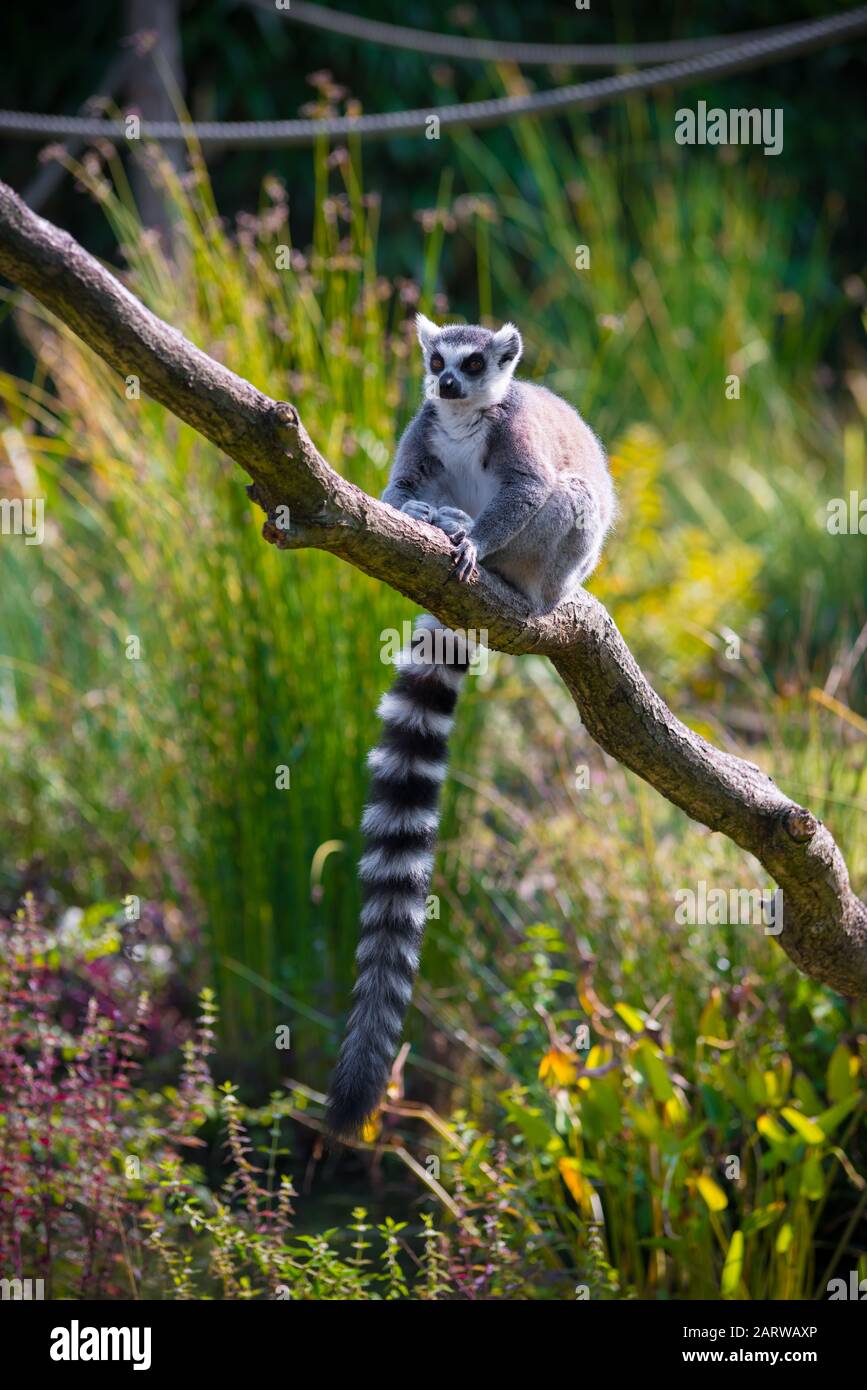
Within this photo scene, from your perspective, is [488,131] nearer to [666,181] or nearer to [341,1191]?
[666,181]

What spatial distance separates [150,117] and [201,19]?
2.39 meters

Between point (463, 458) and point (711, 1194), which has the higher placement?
point (463, 458)

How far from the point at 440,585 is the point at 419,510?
0.50 m

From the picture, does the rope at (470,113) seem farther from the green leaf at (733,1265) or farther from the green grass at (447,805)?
the green leaf at (733,1265)

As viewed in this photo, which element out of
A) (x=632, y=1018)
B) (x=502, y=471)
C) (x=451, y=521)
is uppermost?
(x=502, y=471)

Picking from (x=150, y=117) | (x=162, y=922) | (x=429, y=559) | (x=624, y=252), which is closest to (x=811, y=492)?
(x=624, y=252)

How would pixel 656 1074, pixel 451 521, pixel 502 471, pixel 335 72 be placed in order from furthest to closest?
pixel 335 72, pixel 656 1074, pixel 502 471, pixel 451 521

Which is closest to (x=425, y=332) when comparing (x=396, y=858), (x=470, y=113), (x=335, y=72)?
(x=396, y=858)

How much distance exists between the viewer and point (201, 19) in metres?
9.38

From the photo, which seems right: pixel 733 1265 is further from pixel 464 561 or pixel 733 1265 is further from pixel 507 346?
pixel 507 346

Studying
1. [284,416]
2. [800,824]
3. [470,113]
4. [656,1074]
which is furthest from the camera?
[470,113]

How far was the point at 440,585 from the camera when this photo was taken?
226 centimetres

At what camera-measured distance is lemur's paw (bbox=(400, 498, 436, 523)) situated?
270 cm
